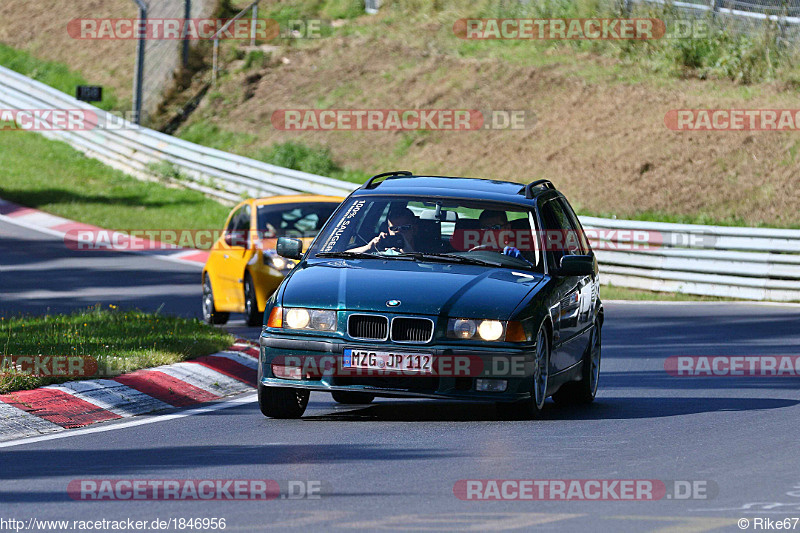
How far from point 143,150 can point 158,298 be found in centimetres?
1480

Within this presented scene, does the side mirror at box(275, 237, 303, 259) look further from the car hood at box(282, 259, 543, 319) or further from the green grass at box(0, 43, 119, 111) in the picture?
the green grass at box(0, 43, 119, 111)

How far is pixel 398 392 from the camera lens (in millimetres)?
8766

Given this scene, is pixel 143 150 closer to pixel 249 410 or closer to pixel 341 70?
pixel 341 70

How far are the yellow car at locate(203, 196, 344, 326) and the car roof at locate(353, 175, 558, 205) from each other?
592cm

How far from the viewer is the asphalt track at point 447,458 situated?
6266mm

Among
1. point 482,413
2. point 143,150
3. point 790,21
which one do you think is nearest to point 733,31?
point 790,21

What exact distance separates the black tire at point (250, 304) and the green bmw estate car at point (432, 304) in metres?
6.15

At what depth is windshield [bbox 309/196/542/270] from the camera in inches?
384

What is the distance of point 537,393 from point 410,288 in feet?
3.80

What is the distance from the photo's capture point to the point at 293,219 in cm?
1758

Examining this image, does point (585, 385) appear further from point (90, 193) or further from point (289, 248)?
point (90, 193)

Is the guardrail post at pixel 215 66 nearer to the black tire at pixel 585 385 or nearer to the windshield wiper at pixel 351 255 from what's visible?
the black tire at pixel 585 385

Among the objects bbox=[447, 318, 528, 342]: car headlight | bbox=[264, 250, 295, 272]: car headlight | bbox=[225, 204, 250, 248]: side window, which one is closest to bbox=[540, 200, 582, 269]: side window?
bbox=[447, 318, 528, 342]: car headlight

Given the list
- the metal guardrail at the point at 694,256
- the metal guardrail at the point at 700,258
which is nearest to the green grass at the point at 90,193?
the metal guardrail at the point at 694,256
